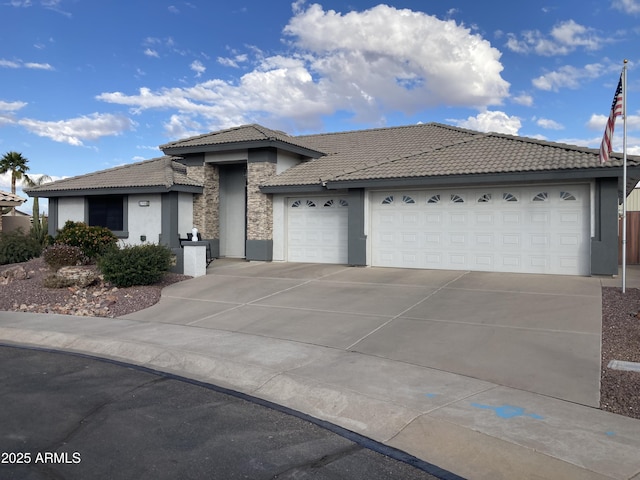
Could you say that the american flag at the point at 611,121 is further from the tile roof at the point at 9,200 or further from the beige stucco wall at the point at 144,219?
the tile roof at the point at 9,200

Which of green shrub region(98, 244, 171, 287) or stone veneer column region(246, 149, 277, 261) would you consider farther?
stone veneer column region(246, 149, 277, 261)

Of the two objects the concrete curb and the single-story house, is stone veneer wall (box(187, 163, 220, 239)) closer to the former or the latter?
the single-story house

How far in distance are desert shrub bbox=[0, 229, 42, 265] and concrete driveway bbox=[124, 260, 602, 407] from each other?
31.3 feet

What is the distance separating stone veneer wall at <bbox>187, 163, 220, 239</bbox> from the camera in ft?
70.8

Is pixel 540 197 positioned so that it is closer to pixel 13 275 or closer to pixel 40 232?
pixel 13 275

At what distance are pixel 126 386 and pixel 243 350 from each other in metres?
2.10

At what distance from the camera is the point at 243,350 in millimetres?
8805

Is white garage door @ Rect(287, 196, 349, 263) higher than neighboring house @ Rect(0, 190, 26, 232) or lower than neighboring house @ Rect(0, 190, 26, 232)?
lower

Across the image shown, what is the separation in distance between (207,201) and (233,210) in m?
1.30

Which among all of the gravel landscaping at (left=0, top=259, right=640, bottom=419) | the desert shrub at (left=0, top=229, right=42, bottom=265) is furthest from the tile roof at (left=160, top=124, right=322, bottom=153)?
the desert shrub at (left=0, top=229, right=42, bottom=265)

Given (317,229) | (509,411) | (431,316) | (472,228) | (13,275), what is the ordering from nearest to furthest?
(509,411) < (431,316) < (472,228) < (13,275) < (317,229)

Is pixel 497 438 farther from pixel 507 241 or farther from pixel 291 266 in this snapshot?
pixel 291 266

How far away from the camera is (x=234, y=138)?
20.9 metres

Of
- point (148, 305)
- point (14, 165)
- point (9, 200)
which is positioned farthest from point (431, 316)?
point (14, 165)
